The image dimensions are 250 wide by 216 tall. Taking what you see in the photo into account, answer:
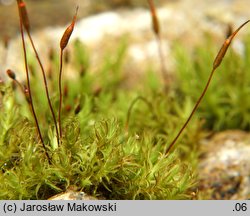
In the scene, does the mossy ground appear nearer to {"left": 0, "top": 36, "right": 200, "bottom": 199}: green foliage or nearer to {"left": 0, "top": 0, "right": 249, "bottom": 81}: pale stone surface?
{"left": 0, "top": 36, "right": 200, "bottom": 199}: green foliage

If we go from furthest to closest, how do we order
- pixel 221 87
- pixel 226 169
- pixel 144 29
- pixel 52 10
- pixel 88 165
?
pixel 52 10, pixel 144 29, pixel 221 87, pixel 226 169, pixel 88 165

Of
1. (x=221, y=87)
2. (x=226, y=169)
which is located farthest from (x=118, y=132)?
(x=221, y=87)

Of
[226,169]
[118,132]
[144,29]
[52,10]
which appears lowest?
[118,132]

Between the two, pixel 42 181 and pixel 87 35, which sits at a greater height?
pixel 87 35

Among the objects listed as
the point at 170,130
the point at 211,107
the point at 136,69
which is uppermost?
the point at 136,69

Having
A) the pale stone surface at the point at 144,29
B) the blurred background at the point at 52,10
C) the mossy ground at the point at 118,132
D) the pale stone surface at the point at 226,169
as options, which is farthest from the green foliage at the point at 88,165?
the blurred background at the point at 52,10

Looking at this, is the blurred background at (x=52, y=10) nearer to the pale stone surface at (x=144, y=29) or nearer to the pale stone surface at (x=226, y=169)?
the pale stone surface at (x=144, y=29)

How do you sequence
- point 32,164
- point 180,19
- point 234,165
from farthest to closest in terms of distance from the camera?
1. point 180,19
2. point 234,165
3. point 32,164

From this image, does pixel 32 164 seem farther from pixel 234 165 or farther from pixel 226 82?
pixel 226 82

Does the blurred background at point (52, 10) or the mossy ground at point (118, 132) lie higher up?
the blurred background at point (52, 10)

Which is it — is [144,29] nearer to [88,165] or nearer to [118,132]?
[118,132]
